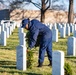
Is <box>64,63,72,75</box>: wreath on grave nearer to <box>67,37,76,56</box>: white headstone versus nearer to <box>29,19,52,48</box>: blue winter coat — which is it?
<box>29,19,52,48</box>: blue winter coat

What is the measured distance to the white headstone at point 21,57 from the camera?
8.88 metres

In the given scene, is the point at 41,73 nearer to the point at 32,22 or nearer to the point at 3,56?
the point at 32,22

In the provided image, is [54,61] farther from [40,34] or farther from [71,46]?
[71,46]

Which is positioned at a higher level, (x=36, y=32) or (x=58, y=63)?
(x=36, y=32)

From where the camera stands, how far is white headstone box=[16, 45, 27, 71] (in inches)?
349

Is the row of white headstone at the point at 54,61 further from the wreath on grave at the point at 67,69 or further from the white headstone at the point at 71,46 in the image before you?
the white headstone at the point at 71,46

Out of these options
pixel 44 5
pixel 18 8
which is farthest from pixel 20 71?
pixel 18 8

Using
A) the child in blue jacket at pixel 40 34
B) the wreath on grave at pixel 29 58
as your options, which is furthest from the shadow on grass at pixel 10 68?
the child in blue jacket at pixel 40 34

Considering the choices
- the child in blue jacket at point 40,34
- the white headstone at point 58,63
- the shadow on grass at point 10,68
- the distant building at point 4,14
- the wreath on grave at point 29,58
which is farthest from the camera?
the distant building at point 4,14

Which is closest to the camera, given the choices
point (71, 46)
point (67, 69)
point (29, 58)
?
point (67, 69)

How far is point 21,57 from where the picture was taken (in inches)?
352

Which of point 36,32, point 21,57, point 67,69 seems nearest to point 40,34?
point 36,32

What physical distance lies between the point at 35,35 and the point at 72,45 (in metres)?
3.43

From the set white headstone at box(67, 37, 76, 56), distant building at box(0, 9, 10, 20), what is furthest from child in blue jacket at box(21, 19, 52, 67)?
distant building at box(0, 9, 10, 20)
